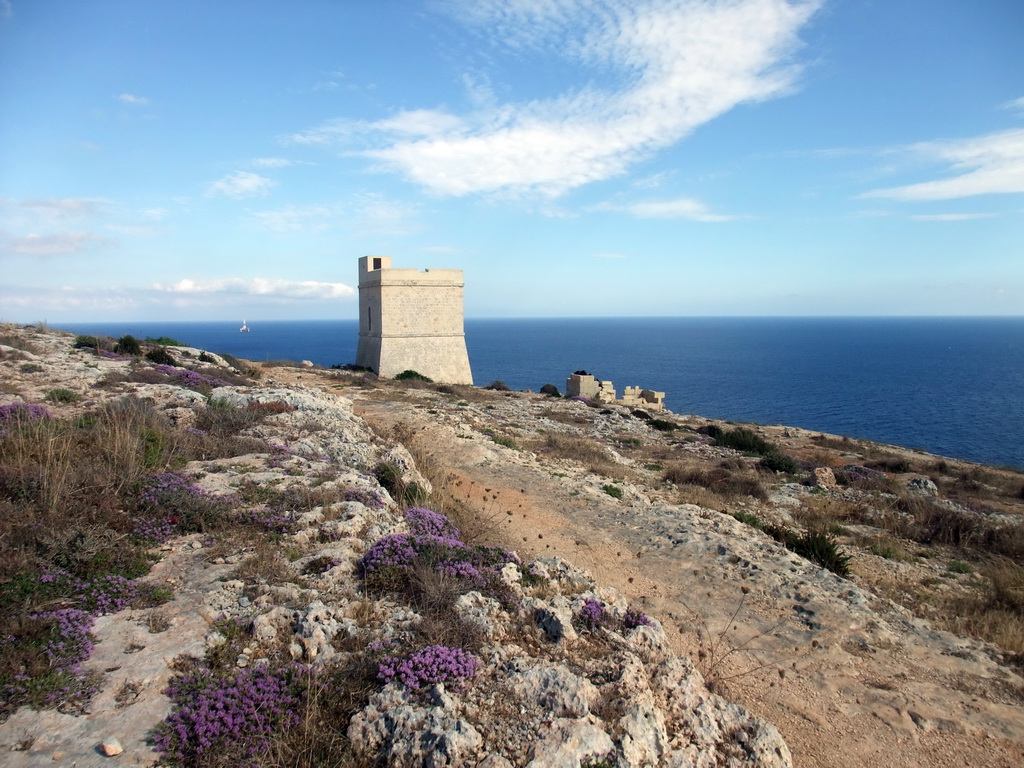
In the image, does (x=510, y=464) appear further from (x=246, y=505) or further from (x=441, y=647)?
(x=441, y=647)

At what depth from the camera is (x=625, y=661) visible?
4.56 m

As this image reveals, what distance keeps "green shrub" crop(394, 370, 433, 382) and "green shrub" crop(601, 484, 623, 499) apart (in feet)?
67.6

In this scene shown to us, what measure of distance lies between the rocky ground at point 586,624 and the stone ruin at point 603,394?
70.2ft

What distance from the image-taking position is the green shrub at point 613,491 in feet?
37.0

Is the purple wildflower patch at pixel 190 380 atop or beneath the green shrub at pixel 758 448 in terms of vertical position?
atop

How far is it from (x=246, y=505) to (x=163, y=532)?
95cm

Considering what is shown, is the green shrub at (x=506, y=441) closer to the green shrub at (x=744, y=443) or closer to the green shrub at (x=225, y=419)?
the green shrub at (x=225, y=419)

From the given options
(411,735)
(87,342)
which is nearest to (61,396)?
(411,735)

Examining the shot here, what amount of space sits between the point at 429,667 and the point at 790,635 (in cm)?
442

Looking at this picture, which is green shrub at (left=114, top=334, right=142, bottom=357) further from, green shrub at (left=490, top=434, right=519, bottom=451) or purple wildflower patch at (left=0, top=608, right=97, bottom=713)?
purple wildflower patch at (left=0, top=608, right=97, bottom=713)

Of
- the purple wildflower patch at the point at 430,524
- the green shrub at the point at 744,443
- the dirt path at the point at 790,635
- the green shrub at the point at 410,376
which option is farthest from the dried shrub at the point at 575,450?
the green shrub at the point at 410,376

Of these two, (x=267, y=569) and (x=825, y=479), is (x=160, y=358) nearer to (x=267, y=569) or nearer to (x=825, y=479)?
(x=267, y=569)

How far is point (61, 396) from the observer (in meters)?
10.2

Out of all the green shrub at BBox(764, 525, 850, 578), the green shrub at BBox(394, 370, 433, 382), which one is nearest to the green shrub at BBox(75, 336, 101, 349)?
the green shrub at BBox(394, 370, 433, 382)
